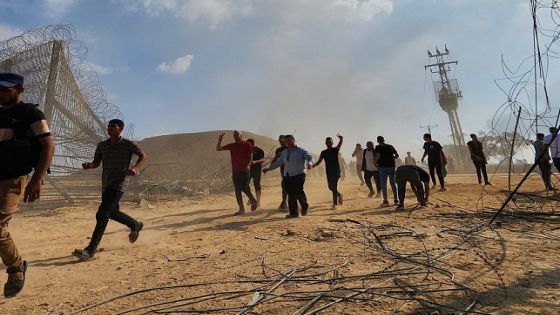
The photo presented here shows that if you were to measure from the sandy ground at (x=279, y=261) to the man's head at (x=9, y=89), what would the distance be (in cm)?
171

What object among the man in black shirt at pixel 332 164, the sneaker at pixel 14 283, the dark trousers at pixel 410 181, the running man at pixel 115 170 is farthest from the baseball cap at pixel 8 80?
the dark trousers at pixel 410 181

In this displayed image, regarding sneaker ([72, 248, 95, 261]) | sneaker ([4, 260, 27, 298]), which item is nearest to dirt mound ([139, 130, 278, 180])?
sneaker ([72, 248, 95, 261])

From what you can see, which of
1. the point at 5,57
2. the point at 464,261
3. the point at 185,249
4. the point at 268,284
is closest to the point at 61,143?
the point at 5,57

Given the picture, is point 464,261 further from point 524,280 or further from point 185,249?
point 185,249

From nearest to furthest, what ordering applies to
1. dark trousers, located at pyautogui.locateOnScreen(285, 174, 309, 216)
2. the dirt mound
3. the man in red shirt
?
dark trousers, located at pyautogui.locateOnScreen(285, 174, 309, 216), the man in red shirt, the dirt mound

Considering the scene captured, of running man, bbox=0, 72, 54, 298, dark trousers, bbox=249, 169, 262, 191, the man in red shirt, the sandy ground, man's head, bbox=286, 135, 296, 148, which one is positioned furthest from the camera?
dark trousers, bbox=249, 169, 262, 191

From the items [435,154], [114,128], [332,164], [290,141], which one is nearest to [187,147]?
[435,154]

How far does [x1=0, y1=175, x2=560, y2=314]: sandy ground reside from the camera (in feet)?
8.86

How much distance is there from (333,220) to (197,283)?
3.25 meters

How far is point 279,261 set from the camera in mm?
3791

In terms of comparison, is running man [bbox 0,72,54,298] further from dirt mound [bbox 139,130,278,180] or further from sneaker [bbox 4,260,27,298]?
dirt mound [bbox 139,130,278,180]

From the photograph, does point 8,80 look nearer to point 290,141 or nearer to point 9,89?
point 9,89

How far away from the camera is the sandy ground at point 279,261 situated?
270 centimetres

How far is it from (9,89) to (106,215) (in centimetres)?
209
